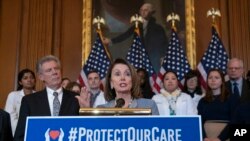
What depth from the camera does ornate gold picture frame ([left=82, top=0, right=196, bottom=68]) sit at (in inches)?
298

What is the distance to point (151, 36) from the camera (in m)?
7.76

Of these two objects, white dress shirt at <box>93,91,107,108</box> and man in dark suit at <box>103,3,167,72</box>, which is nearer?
white dress shirt at <box>93,91,107,108</box>

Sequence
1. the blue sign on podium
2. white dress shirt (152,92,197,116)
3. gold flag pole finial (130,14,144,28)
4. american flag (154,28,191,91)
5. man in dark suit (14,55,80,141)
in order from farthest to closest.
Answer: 1. gold flag pole finial (130,14,144,28)
2. american flag (154,28,191,91)
3. white dress shirt (152,92,197,116)
4. man in dark suit (14,55,80,141)
5. the blue sign on podium

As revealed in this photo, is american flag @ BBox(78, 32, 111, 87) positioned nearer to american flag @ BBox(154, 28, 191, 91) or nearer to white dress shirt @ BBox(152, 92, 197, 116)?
american flag @ BBox(154, 28, 191, 91)

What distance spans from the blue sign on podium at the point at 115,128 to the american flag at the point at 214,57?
4.94m

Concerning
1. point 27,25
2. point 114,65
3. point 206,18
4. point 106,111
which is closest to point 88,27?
point 27,25

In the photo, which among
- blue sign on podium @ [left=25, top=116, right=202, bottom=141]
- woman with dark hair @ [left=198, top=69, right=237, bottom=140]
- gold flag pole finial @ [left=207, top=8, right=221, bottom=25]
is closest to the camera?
blue sign on podium @ [left=25, top=116, right=202, bottom=141]

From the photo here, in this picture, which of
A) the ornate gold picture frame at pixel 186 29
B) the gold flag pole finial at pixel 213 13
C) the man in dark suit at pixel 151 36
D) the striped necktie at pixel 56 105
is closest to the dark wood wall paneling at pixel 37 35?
the ornate gold picture frame at pixel 186 29

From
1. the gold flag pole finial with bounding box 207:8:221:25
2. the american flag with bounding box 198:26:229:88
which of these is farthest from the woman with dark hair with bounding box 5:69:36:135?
the gold flag pole finial with bounding box 207:8:221:25

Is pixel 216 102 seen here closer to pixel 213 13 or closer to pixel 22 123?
pixel 22 123

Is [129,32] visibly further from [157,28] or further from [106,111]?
[106,111]

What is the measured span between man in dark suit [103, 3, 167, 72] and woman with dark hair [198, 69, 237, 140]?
273 cm

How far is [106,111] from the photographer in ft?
6.95

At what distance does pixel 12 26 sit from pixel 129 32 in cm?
232
